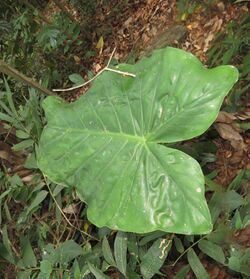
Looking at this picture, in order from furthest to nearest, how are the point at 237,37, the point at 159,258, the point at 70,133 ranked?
the point at 237,37, the point at 159,258, the point at 70,133

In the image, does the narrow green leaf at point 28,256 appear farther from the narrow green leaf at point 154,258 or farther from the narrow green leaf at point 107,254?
the narrow green leaf at point 154,258

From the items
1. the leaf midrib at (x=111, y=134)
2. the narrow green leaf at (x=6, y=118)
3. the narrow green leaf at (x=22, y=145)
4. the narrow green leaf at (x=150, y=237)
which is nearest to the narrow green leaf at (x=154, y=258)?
the narrow green leaf at (x=150, y=237)

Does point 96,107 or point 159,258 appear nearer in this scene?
point 96,107

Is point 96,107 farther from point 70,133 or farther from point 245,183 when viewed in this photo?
point 245,183

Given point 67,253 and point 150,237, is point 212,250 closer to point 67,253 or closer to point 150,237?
point 150,237

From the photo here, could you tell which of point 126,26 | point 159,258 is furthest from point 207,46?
point 159,258
